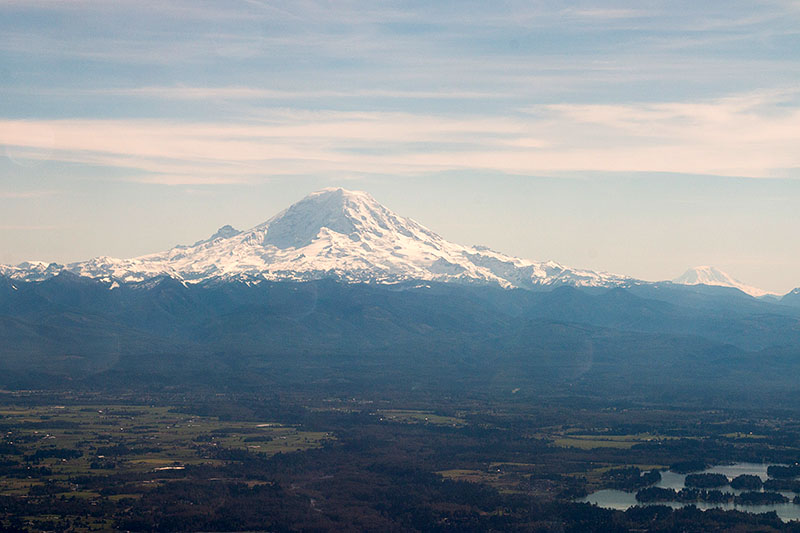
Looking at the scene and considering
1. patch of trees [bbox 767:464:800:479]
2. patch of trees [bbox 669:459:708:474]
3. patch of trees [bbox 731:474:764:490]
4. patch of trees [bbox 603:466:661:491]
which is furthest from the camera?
patch of trees [bbox 669:459:708:474]

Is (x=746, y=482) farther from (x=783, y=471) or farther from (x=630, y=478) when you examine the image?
(x=630, y=478)

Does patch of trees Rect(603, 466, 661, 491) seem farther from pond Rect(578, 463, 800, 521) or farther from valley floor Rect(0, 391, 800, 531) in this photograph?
pond Rect(578, 463, 800, 521)

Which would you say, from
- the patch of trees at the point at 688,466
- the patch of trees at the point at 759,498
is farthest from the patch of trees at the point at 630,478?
the patch of trees at the point at 759,498

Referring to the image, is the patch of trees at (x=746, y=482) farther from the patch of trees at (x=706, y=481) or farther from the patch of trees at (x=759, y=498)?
the patch of trees at (x=759, y=498)

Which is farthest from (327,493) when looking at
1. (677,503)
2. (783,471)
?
(783,471)

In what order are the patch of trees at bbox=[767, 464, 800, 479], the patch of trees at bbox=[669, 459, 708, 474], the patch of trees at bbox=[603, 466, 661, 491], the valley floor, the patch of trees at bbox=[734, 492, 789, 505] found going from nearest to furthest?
the valley floor, the patch of trees at bbox=[734, 492, 789, 505], the patch of trees at bbox=[603, 466, 661, 491], the patch of trees at bbox=[767, 464, 800, 479], the patch of trees at bbox=[669, 459, 708, 474]

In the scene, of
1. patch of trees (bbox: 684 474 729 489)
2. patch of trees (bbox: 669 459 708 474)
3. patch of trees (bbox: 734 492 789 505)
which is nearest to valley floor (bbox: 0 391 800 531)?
patch of trees (bbox: 669 459 708 474)

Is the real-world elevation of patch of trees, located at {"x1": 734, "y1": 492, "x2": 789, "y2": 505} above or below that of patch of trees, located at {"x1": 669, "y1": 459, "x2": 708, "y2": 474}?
below

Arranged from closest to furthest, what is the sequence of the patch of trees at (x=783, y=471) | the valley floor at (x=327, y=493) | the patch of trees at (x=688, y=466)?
1. the valley floor at (x=327, y=493)
2. the patch of trees at (x=783, y=471)
3. the patch of trees at (x=688, y=466)

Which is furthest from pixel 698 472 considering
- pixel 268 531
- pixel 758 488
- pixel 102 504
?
pixel 102 504

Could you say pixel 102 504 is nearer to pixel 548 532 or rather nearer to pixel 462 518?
pixel 462 518

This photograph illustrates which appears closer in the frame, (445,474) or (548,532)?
(548,532)
